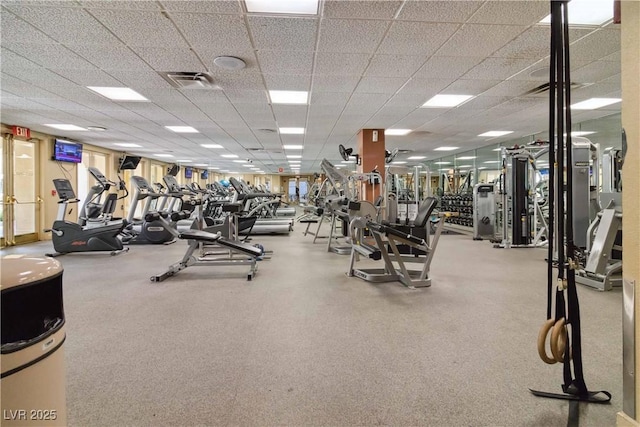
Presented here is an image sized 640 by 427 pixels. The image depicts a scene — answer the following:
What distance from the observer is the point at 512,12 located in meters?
2.58

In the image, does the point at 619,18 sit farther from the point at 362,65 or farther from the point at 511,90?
the point at 511,90

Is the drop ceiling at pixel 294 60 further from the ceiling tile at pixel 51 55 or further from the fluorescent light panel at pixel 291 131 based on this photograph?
the fluorescent light panel at pixel 291 131

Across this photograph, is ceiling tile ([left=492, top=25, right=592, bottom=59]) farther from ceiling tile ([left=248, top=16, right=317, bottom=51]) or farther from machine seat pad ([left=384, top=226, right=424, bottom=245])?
machine seat pad ([left=384, top=226, right=424, bottom=245])

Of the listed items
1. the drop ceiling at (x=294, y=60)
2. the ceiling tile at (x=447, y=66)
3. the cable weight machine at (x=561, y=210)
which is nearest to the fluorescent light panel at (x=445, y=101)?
the drop ceiling at (x=294, y=60)

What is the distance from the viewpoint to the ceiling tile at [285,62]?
132 inches

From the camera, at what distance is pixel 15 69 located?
3.68 metres

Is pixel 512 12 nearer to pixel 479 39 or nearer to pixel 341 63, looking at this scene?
pixel 479 39

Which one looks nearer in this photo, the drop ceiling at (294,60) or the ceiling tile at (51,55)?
the drop ceiling at (294,60)

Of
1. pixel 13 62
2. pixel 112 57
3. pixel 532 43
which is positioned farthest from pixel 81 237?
pixel 532 43

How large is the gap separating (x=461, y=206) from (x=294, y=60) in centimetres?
751

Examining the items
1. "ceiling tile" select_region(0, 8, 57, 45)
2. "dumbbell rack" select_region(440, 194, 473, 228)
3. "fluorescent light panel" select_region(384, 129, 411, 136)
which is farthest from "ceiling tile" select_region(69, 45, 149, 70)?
"dumbbell rack" select_region(440, 194, 473, 228)

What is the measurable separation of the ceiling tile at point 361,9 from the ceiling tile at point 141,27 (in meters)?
1.36

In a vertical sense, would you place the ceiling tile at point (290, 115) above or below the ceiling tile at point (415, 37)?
above

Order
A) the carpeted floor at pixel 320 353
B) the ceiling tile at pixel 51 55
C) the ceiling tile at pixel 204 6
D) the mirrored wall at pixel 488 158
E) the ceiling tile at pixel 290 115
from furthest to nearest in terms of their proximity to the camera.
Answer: the mirrored wall at pixel 488 158 → the ceiling tile at pixel 290 115 → the ceiling tile at pixel 51 55 → the ceiling tile at pixel 204 6 → the carpeted floor at pixel 320 353
